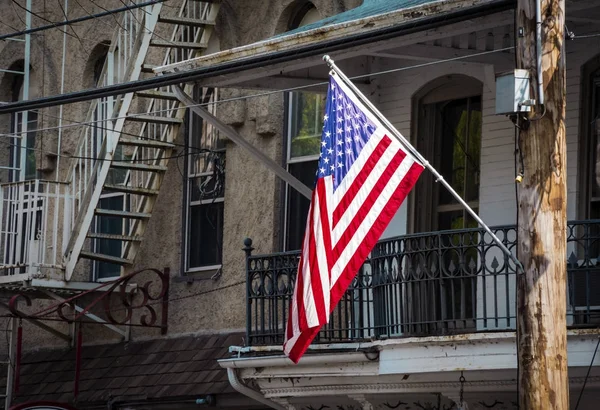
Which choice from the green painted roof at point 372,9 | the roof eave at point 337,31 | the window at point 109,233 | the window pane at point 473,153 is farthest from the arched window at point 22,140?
the window pane at point 473,153

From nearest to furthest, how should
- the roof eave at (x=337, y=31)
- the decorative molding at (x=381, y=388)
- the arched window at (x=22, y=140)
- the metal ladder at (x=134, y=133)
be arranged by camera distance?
the roof eave at (x=337, y=31)
the decorative molding at (x=381, y=388)
the metal ladder at (x=134, y=133)
the arched window at (x=22, y=140)

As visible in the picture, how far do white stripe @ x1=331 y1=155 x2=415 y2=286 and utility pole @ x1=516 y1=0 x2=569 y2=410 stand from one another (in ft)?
3.37

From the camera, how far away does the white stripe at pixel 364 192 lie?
1228 cm

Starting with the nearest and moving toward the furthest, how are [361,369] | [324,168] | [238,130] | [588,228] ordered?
[324,168] < [588,228] < [361,369] < [238,130]

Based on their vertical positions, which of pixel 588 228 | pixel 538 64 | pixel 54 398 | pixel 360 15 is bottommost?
pixel 54 398

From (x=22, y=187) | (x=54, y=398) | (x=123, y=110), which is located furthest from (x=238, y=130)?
(x=54, y=398)

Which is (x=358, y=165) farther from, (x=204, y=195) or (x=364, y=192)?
(x=204, y=195)

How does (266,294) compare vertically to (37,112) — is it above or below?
below

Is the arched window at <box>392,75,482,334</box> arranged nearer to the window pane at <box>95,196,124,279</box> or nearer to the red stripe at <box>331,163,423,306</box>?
the red stripe at <box>331,163,423,306</box>

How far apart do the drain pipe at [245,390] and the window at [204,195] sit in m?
3.35

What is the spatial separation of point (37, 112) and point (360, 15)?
8.68m

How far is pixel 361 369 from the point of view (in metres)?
15.5

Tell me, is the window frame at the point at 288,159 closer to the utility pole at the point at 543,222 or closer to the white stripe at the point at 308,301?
the white stripe at the point at 308,301

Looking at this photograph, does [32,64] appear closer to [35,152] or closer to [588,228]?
[35,152]
